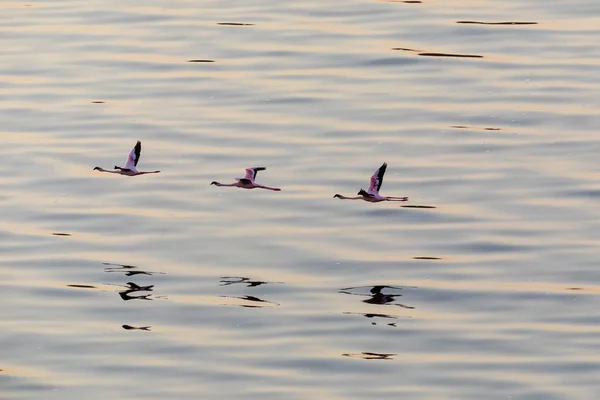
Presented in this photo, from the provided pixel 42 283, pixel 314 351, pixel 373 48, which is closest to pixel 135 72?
pixel 373 48

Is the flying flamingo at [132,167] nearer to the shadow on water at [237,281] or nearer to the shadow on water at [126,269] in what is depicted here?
the shadow on water at [126,269]

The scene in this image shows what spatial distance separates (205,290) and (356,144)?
909 centimetres

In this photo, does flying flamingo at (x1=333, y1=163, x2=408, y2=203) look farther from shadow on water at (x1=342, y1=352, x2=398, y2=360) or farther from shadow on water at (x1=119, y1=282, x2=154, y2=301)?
shadow on water at (x1=342, y1=352, x2=398, y2=360)

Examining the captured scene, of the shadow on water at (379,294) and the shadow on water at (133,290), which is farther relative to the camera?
the shadow on water at (133,290)

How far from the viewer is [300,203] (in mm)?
48594

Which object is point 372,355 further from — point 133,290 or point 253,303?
point 133,290

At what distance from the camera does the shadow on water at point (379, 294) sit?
142 feet

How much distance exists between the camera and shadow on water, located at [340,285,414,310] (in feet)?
142

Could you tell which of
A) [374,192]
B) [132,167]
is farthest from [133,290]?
[374,192]

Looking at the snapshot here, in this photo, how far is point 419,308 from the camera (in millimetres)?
43031

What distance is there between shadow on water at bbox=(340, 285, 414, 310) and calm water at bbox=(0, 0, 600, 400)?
0.17 ft

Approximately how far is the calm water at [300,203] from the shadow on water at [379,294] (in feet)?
0.17

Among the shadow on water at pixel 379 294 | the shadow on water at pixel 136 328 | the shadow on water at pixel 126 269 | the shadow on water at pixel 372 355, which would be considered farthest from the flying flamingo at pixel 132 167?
the shadow on water at pixel 372 355

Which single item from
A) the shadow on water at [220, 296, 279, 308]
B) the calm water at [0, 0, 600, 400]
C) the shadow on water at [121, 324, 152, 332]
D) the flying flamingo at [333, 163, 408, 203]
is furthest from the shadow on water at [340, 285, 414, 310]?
the shadow on water at [121, 324, 152, 332]
